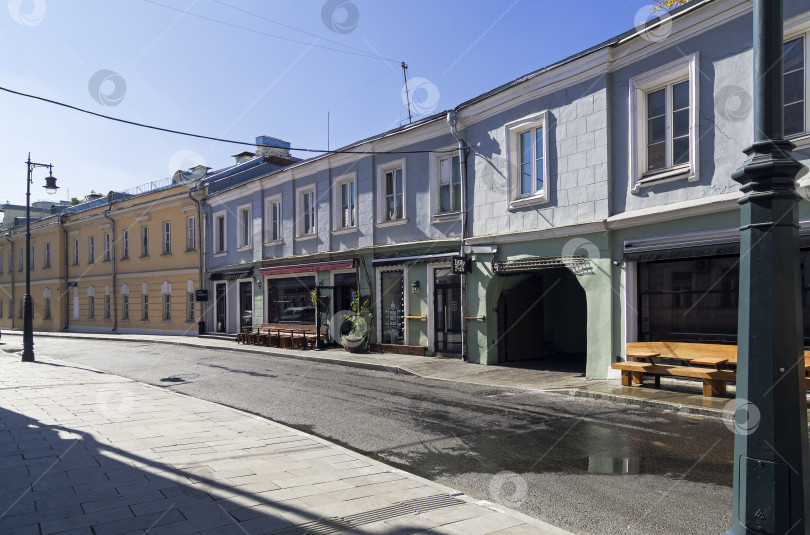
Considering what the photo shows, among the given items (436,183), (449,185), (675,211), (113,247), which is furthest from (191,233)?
(675,211)

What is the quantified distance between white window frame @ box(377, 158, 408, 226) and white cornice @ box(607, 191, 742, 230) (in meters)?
7.56

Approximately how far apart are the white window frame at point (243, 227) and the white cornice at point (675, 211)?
1839cm

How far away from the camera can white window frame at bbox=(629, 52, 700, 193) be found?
10.7 m

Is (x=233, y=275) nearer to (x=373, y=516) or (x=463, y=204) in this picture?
(x=463, y=204)

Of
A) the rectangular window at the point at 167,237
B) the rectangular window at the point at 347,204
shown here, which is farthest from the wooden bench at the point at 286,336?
the rectangular window at the point at 167,237

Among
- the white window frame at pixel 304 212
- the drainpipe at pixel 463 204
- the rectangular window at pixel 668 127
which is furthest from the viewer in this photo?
the white window frame at pixel 304 212

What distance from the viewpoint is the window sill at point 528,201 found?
45.2 ft

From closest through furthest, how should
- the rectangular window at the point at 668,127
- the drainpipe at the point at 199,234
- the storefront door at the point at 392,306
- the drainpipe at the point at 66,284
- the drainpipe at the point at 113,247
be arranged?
the rectangular window at the point at 668,127
the storefront door at the point at 392,306
the drainpipe at the point at 199,234
the drainpipe at the point at 113,247
the drainpipe at the point at 66,284

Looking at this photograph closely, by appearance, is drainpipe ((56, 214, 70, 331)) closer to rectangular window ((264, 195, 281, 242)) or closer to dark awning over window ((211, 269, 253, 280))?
dark awning over window ((211, 269, 253, 280))

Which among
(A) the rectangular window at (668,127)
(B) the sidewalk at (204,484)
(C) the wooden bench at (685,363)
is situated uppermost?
(A) the rectangular window at (668,127)

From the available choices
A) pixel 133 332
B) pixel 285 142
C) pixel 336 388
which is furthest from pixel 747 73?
pixel 133 332

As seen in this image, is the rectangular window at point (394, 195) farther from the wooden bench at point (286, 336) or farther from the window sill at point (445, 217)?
the wooden bench at point (286, 336)

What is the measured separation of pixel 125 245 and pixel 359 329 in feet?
71.2

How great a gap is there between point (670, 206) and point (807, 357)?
12.2 ft
